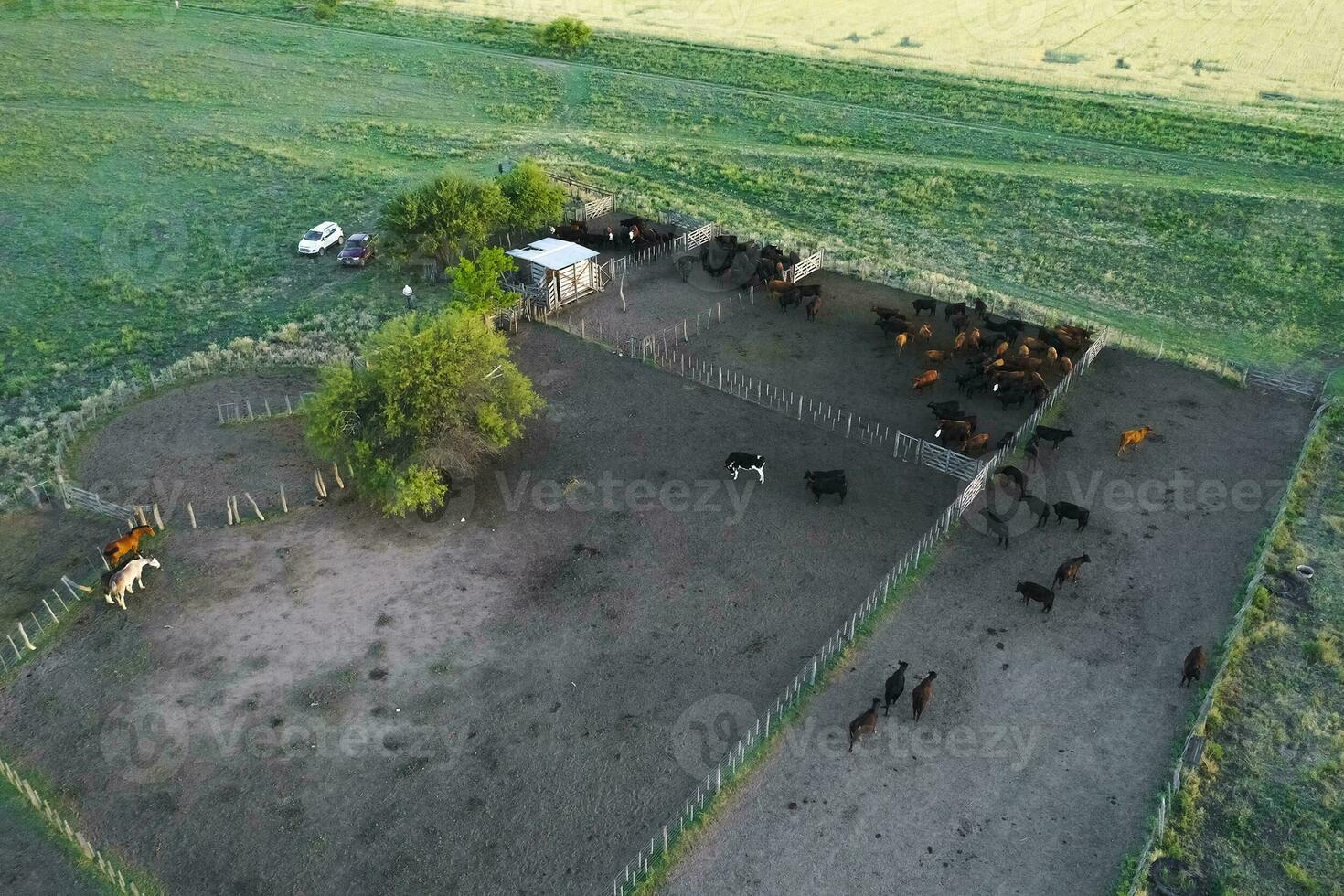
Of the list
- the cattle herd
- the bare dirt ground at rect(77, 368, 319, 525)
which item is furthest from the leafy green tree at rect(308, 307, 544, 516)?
the cattle herd

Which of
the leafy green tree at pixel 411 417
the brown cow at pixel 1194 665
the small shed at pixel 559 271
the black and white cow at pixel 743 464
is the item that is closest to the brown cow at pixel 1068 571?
the brown cow at pixel 1194 665

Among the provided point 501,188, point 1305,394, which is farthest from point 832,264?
point 1305,394

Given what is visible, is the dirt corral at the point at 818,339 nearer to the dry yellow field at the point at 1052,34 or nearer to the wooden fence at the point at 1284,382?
the wooden fence at the point at 1284,382

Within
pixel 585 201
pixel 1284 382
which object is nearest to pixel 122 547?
pixel 585 201

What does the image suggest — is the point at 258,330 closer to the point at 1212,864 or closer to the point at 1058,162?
the point at 1212,864

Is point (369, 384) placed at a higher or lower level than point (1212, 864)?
higher
